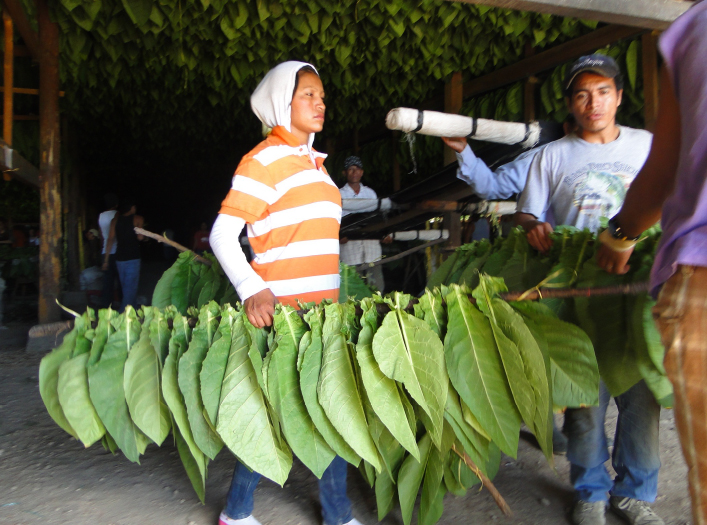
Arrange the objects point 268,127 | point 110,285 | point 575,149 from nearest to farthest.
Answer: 1. point 268,127
2. point 575,149
3. point 110,285

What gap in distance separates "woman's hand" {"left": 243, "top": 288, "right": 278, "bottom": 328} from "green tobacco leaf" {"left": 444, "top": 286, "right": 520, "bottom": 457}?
0.50 metres

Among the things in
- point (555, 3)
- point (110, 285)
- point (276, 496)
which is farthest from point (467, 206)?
point (110, 285)

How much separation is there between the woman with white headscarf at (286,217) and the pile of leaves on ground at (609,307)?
66cm

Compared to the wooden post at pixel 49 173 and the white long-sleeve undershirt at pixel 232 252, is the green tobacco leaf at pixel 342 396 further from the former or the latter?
the wooden post at pixel 49 173

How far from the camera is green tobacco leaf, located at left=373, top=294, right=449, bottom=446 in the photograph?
126 centimetres

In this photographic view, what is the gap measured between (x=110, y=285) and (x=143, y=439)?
16.9 feet

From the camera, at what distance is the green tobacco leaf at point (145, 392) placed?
4.88 ft

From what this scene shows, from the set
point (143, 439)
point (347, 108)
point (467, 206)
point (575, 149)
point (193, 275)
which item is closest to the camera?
point (143, 439)

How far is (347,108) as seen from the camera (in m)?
5.59

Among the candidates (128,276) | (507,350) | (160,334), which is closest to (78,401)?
(160,334)

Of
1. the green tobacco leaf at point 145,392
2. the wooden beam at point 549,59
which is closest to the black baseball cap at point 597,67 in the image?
the green tobacco leaf at point 145,392

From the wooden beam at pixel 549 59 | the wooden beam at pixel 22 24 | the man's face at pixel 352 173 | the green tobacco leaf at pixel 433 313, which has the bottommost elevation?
the green tobacco leaf at pixel 433 313

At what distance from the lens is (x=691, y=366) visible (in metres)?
0.82

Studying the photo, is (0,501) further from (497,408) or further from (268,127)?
(497,408)
